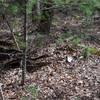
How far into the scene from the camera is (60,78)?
9047mm

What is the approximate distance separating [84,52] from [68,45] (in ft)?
2.69

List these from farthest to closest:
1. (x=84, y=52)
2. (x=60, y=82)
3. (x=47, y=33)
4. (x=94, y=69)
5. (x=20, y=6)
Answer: (x=47, y=33) < (x=84, y=52) < (x=94, y=69) < (x=60, y=82) < (x=20, y=6)

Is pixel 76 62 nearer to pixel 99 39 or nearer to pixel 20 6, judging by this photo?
pixel 99 39

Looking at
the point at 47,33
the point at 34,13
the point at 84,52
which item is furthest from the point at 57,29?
the point at 34,13

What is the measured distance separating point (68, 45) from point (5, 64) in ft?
7.92

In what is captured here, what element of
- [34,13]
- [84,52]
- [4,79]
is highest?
[34,13]

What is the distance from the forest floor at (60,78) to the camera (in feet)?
27.2

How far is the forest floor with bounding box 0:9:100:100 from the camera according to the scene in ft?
27.2

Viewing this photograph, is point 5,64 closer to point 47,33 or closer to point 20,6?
point 47,33

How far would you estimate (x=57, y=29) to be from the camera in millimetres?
12664

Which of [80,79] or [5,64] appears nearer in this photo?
[80,79]

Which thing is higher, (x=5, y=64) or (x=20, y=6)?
(x=20, y=6)

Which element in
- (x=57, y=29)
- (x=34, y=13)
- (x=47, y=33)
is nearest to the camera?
(x=34, y=13)

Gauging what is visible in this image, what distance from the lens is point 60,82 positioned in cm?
885
